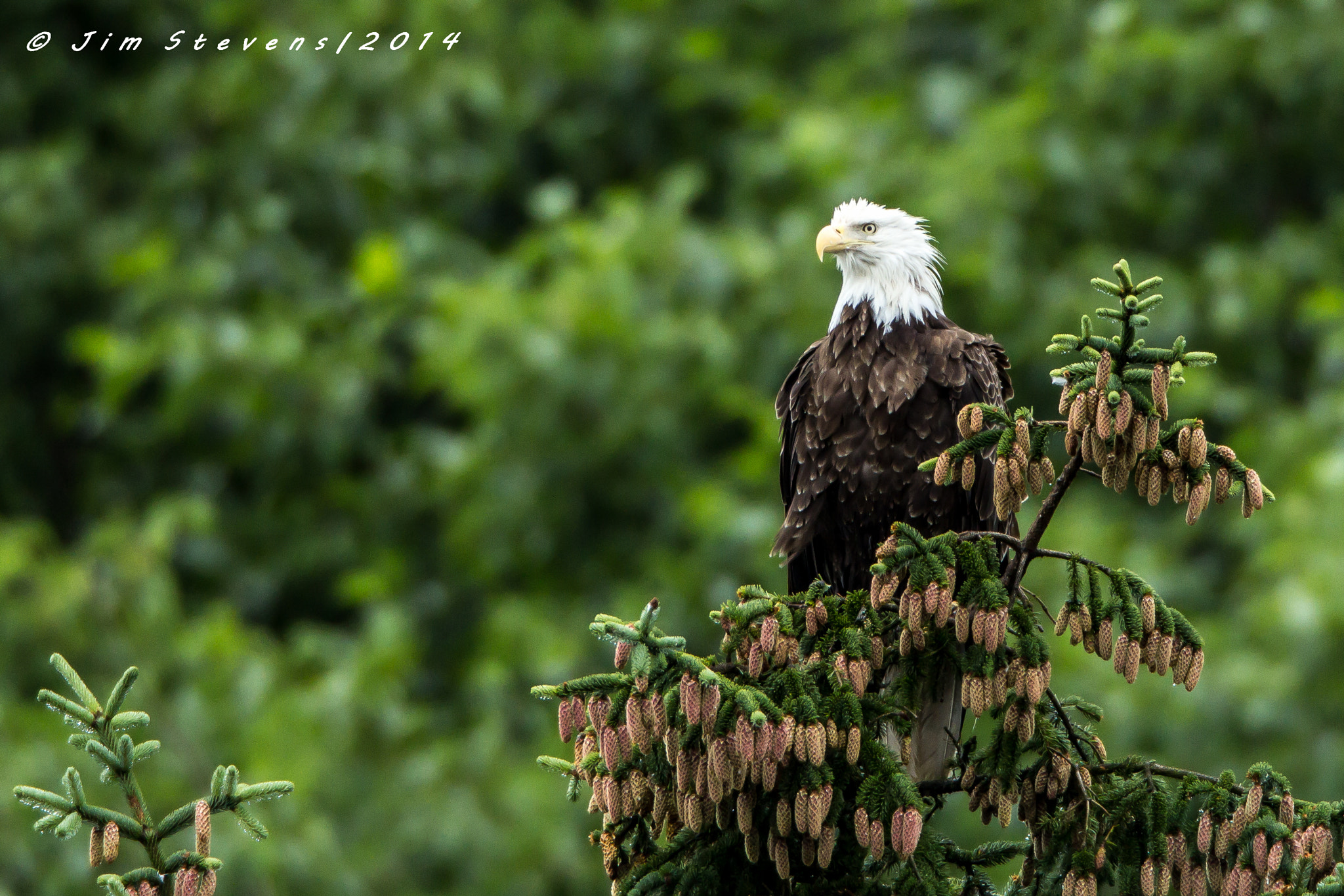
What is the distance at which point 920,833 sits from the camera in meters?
3.24

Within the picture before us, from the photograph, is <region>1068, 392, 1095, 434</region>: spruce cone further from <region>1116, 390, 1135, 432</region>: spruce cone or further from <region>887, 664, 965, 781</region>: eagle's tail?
<region>887, 664, 965, 781</region>: eagle's tail

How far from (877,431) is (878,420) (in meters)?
0.03

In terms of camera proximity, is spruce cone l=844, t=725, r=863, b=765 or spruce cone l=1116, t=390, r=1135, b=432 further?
spruce cone l=844, t=725, r=863, b=765

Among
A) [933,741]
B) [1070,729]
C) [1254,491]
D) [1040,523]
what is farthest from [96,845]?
[933,741]

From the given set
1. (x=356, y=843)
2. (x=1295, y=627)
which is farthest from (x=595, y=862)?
(x=1295, y=627)

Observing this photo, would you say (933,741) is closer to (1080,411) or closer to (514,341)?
(1080,411)

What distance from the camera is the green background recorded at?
8.57 metres

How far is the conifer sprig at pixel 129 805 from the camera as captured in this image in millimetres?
2775

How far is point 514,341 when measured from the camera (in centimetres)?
936

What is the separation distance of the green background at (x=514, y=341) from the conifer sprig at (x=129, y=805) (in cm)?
466

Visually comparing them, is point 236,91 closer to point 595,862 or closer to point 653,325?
point 653,325

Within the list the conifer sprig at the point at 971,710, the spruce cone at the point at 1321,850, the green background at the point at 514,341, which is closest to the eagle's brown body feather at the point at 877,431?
the conifer sprig at the point at 971,710

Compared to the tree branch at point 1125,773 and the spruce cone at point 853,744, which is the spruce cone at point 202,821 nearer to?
the spruce cone at point 853,744

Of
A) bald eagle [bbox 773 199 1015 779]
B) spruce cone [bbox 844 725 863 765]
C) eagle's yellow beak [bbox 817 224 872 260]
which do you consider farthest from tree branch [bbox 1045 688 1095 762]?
eagle's yellow beak [bbox 817 224 872 260]
